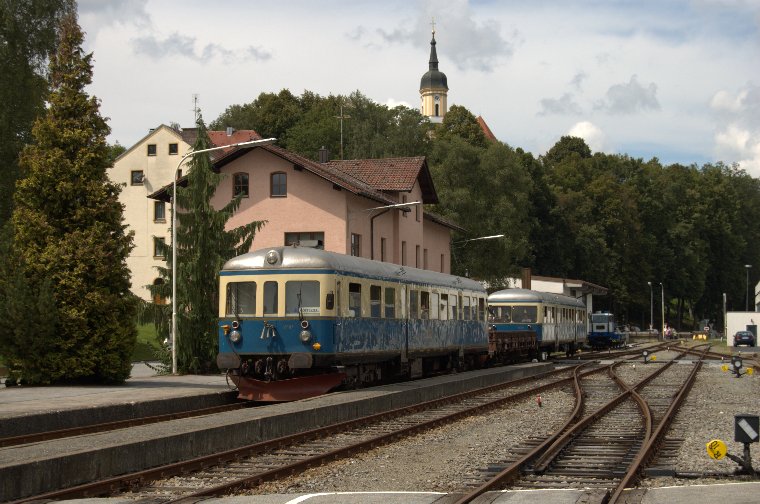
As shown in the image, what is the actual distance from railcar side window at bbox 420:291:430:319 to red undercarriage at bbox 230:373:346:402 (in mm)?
6165

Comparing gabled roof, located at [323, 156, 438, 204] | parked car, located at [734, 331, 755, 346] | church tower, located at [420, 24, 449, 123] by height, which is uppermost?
church tower, located at [420, 24, 449, 123]

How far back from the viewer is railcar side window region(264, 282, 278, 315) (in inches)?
820

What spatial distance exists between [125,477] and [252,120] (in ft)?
288

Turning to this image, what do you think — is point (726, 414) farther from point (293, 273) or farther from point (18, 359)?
point (18, 359)

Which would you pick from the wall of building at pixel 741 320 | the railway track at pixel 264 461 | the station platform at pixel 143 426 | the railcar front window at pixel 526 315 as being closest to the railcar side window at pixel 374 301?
the station platform at pixel 143 426

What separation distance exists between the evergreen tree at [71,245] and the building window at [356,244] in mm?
17854

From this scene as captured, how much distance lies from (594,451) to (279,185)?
2947 centimetres

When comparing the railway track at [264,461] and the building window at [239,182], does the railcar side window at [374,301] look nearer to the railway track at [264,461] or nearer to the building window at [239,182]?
the railway track at [264,461]

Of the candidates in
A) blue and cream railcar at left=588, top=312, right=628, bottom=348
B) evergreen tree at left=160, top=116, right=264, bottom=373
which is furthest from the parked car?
evergreen tree at left=160, top=116, right=264, bottom=373

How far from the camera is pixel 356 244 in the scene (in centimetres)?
4281

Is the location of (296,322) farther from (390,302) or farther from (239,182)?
(239,182)

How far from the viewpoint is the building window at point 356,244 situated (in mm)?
42062

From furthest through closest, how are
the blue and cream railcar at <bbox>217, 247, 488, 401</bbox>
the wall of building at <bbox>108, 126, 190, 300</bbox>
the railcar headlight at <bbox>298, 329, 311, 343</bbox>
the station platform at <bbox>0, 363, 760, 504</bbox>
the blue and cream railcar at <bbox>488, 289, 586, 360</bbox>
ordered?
the wall of building at <bbox>108, 126, 190, 300</bbox>, the blue and cream railcar at <bbox>488, 289, 586, 360</bbox>, the blue and cream railcar at <bbox>217, 247, 488, 401</bbox>, the railcar headlight at <bbox>298, 329, 311, 343</bbox>, the station platform at <bbox>0, 363, 760, 504</bbox>

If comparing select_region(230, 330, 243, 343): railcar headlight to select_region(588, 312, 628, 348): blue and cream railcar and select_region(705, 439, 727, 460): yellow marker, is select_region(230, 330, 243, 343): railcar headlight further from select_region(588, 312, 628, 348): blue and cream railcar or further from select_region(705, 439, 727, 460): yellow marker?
select_region(588, 312, 628, 348): blue and cream railcar
